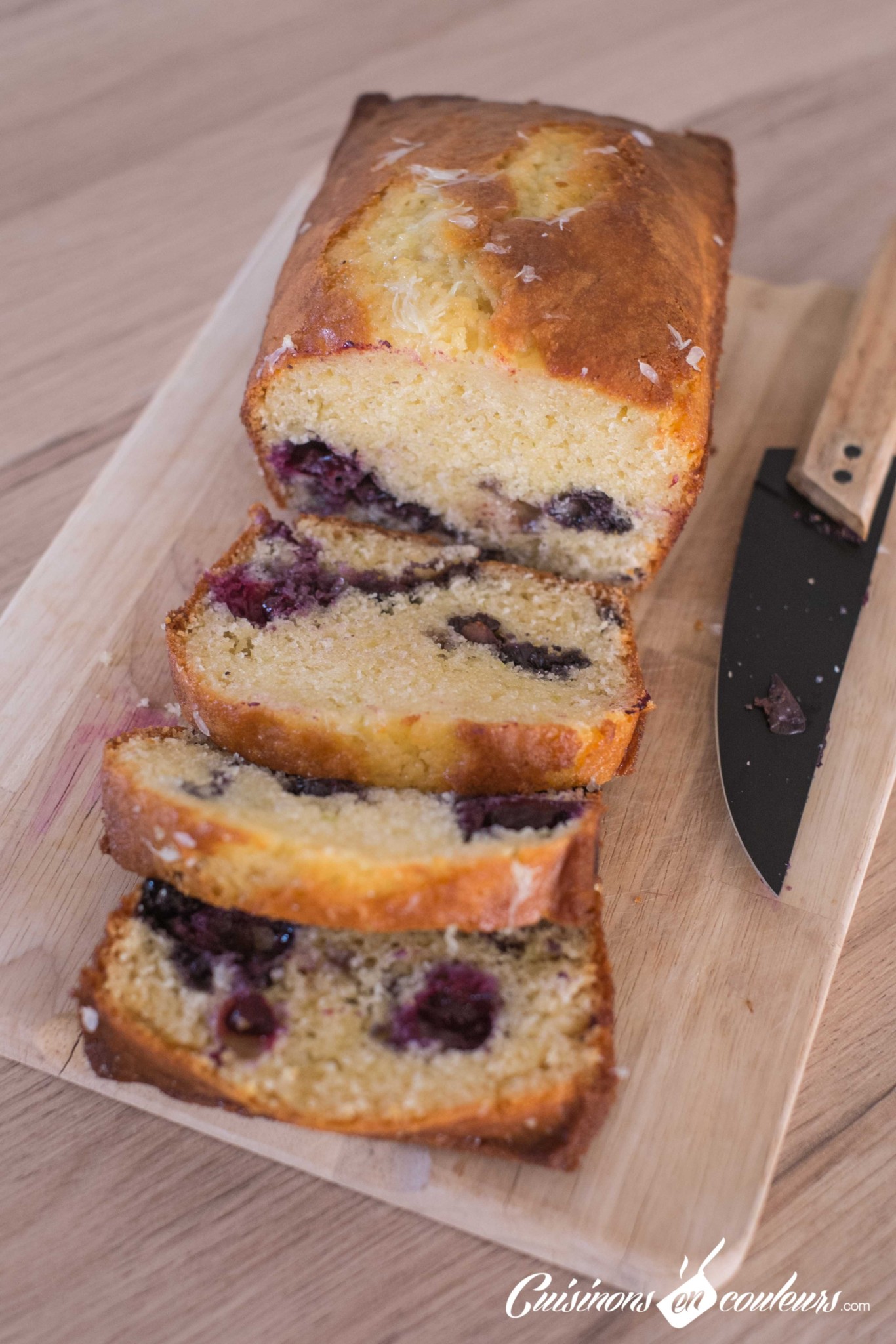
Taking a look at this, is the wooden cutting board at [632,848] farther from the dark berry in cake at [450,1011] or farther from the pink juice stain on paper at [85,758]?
the dark berry in cake at [450,1011]

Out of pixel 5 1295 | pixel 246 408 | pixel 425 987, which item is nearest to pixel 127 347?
pixel 246 408

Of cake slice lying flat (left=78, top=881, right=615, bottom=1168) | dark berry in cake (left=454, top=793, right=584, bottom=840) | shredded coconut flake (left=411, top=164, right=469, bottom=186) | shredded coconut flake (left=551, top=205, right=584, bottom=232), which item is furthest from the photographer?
shredded coconut flake (left=411, top=164, right=469, bottom=186)

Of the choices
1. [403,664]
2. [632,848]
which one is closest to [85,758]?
[403,664]

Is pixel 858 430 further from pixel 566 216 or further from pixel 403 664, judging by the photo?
pixel 403 664

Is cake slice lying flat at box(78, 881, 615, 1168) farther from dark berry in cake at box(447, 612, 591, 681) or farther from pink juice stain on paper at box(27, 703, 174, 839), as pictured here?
dark berry in cake at box(447, 612, 591, 681)

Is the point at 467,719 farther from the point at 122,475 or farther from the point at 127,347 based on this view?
the point at 127,347

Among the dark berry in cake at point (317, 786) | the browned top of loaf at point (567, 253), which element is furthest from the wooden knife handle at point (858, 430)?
the dark berry in cake at point (317, 786)

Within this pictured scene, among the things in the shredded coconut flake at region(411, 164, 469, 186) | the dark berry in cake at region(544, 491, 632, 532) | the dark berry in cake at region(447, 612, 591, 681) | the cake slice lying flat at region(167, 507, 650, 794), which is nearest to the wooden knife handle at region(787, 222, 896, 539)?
the dark berry in cake at region(544, 491, 632, 532)
